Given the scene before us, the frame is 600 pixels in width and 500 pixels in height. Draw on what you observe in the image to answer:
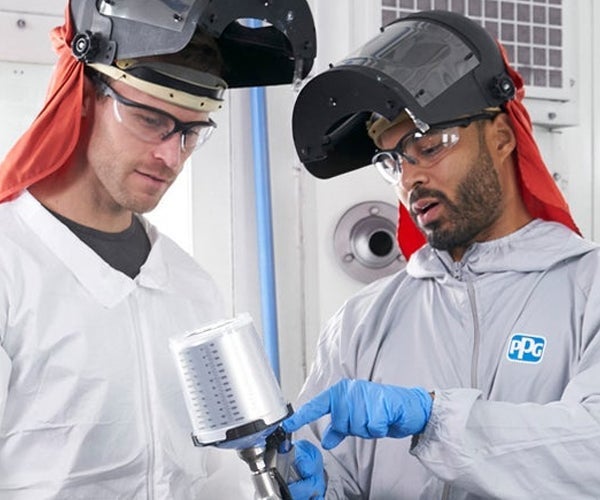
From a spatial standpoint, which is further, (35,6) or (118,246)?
(35,6)

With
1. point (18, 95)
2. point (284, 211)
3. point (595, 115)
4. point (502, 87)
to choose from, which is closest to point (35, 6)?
point (18, 95)

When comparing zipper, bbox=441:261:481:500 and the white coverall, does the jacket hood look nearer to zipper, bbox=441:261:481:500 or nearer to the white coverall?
zipper, bbox=441:261:481:500

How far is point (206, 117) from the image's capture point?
1.68 metres

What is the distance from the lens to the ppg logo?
1.59 m

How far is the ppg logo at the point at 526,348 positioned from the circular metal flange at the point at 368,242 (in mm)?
700

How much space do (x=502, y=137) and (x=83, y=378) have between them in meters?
0.88

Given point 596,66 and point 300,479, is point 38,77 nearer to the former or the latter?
point 300,479

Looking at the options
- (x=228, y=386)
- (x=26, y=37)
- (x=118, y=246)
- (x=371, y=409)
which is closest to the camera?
(x=228, y=386)

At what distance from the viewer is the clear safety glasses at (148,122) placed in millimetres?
1574

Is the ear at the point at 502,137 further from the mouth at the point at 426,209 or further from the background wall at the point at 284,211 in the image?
the background wall at the point at 284,211

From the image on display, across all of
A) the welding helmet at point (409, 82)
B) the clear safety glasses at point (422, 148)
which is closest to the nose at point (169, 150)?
the welding helmet at point (409, 82)

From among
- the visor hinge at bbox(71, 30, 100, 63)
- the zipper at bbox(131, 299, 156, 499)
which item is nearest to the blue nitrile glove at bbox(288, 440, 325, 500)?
the zipper at bbox(131, 299, 156, 499)

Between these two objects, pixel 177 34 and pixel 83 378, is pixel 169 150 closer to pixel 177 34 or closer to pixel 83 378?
pixel 177 34

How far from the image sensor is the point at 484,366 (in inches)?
64.2
